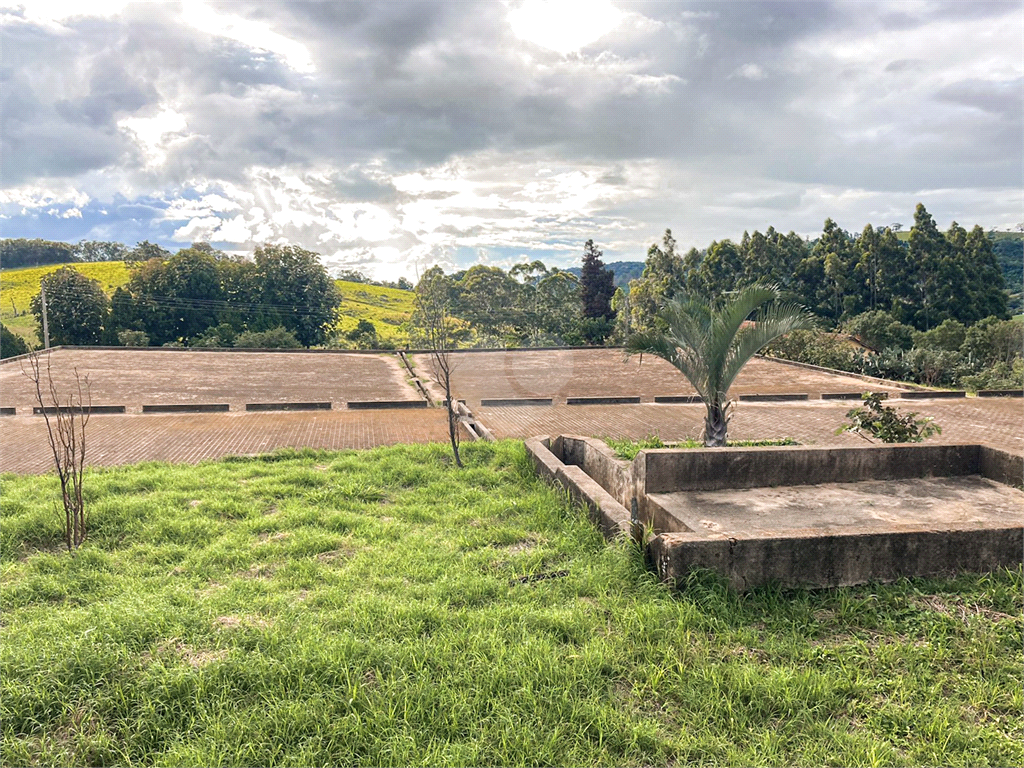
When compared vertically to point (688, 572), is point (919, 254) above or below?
above

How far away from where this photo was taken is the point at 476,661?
2.77m

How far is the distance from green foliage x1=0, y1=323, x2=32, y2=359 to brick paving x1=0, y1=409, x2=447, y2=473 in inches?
685

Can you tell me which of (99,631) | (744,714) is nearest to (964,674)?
(744,714)


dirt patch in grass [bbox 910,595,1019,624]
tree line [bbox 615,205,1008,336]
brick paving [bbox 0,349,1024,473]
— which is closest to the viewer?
dirt patch in grass [bbox 910,595,1019,624]

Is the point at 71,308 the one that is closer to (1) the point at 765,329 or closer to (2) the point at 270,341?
(2) the point at 270,341

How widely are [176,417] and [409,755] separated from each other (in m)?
11.6

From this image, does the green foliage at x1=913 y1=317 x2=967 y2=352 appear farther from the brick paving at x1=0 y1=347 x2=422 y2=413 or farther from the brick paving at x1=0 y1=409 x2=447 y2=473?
the brick paving at x1=0 y1=409 x2=447 y2=473

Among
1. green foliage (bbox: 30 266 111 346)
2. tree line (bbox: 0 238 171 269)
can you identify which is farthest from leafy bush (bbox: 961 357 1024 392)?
tree line (bbox: 0 238 171 269)

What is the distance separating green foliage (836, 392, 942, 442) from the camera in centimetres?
650

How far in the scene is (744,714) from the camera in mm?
2447

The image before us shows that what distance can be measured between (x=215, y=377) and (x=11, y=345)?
13824 mm

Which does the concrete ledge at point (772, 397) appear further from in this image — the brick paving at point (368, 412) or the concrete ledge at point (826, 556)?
the concrete ledge at point (826, 556)

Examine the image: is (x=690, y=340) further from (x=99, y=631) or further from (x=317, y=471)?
(x=99, y=631)

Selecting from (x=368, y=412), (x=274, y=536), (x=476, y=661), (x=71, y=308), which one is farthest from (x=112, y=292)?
(x=476, y=661)
